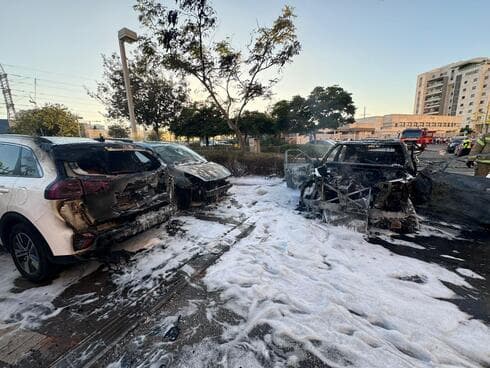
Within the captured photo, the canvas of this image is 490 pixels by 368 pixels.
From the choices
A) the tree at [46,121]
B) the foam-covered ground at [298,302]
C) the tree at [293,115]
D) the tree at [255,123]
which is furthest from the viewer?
the tree at [293,115]

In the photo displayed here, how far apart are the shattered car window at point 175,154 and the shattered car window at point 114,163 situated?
1.74 m

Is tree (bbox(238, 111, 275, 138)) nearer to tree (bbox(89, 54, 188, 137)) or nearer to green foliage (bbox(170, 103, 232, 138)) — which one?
green foliage (bbox(170, 103, 232, 138))

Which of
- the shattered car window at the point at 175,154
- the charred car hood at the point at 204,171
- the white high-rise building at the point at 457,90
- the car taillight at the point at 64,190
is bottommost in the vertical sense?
the charred car hood at the point at 204,171

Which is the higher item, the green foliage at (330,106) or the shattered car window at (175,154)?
the green foliage at (330,106)

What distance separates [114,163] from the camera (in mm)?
3312

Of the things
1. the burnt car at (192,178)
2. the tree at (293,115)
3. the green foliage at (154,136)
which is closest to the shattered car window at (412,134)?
the tree at (293,115)

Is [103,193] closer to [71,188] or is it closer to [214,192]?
[71,188]

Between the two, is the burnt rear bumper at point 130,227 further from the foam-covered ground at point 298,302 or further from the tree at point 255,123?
the tree at point 255,123

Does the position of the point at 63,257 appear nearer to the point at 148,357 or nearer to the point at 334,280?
the point at 148,357

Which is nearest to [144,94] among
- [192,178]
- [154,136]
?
[154,136]

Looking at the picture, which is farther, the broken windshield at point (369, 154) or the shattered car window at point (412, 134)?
the shattered car window at point (412, 134)

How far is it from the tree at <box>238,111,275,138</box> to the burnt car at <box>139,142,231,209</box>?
63.0 ft

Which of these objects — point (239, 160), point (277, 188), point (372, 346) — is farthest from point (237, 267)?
point (239, 160)

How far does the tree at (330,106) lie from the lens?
2473 centimetres
